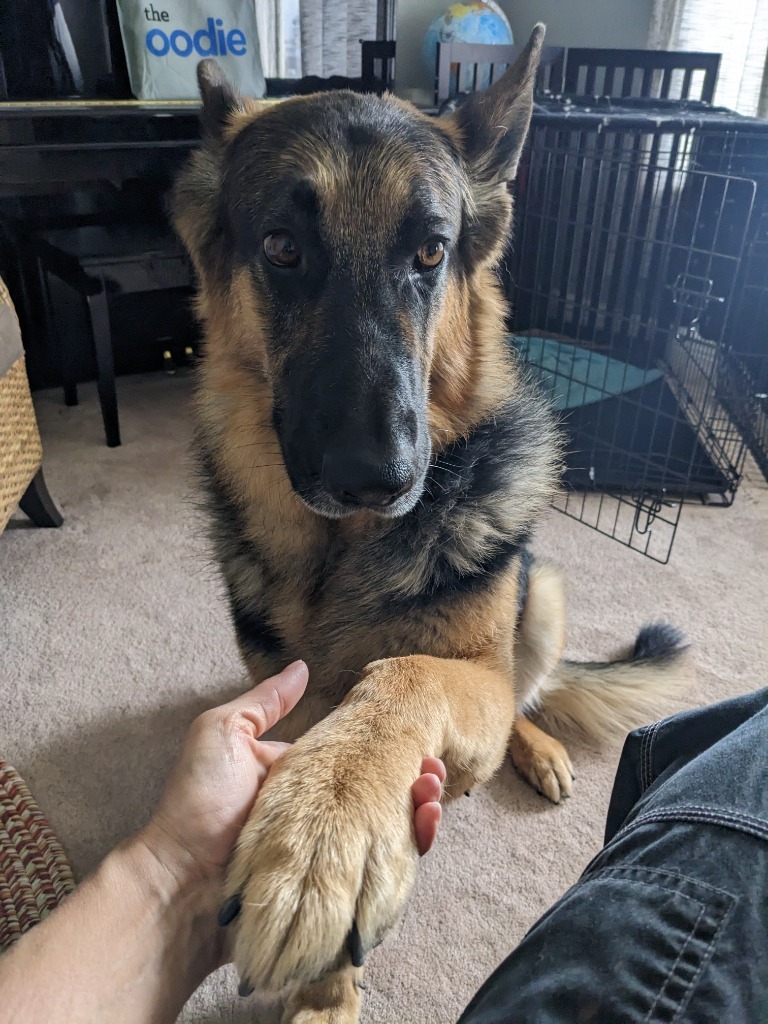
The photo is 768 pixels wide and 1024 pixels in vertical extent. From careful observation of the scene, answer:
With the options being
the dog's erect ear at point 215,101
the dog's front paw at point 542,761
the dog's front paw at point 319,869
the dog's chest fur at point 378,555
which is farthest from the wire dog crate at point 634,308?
the dog's front paw at point 319,869

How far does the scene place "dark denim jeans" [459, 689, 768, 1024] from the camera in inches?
19.8

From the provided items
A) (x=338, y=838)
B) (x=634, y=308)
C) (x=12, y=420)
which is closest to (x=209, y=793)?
(x=338, y=838)

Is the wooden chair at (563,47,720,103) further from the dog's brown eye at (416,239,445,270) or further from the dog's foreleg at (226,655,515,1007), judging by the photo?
the dog's foreleg at (226,655,515,1007)

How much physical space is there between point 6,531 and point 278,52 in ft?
9.38

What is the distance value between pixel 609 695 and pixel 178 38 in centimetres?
305

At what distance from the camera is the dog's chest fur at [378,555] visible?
119 centimetres

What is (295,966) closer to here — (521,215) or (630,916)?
(630,916)

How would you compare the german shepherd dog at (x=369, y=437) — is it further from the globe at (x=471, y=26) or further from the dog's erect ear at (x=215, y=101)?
the globe at (x=471, y=26)

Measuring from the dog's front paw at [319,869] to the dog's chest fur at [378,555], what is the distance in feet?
1.31

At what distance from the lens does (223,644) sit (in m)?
1.94

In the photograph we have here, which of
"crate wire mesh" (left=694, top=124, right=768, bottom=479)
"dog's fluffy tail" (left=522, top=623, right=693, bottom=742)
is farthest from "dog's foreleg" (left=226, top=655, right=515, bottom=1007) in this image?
"crate wire mesh" (left=694, top=124, right=768, bottom=479)

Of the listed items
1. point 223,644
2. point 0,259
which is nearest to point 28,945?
point 223,644

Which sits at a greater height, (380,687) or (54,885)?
(380,687)

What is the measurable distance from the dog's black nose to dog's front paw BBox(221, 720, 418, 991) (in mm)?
341
